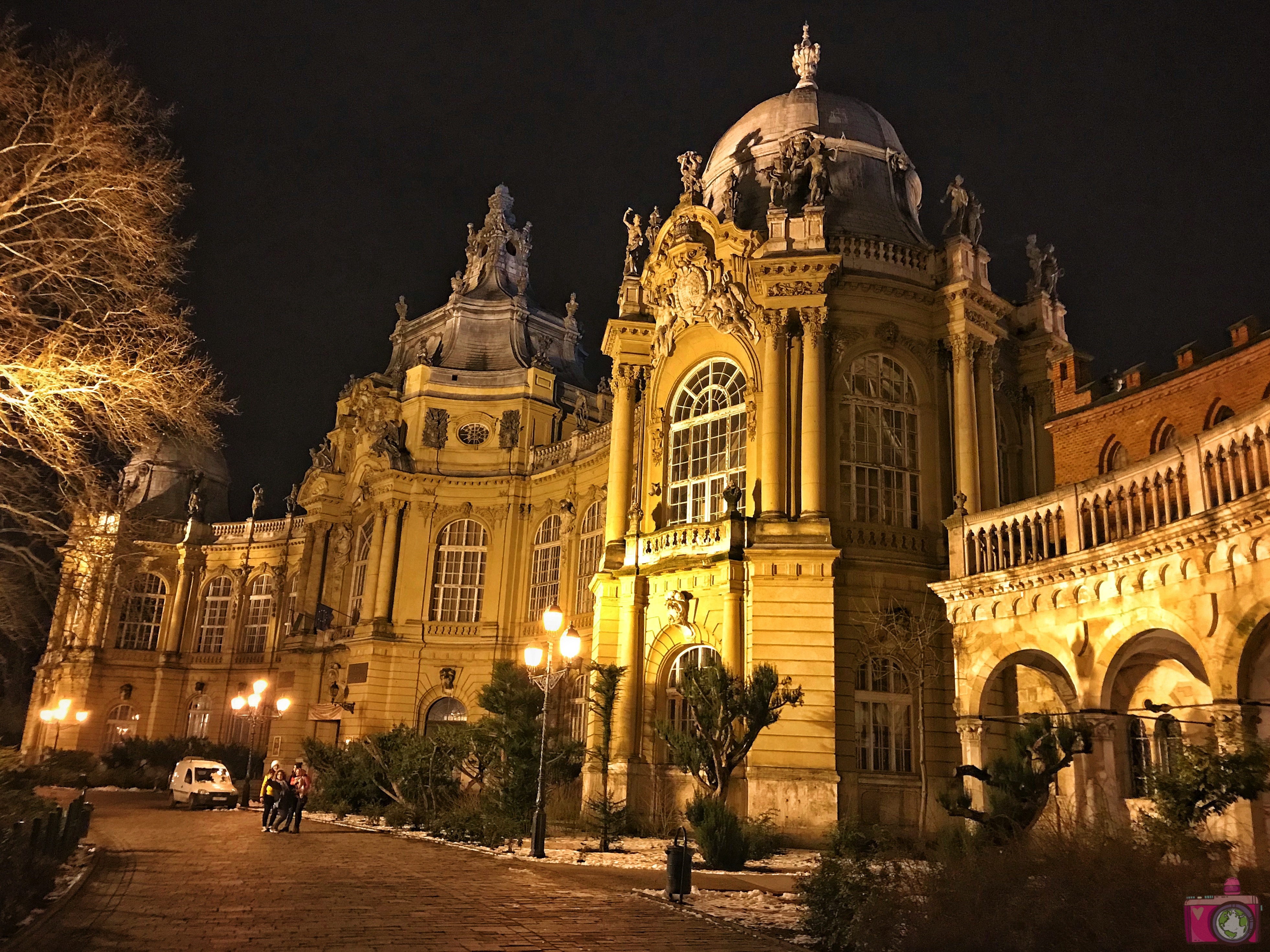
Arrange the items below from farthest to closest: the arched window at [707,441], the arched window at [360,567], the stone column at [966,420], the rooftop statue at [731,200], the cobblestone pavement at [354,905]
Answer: the arched window at [360,567] → the rooftop statue at [731,200] → the arched window at [707,441] → the stone column at [966,420] → the cobblestone pavement at [354,905]

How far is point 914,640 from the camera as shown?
2491cm

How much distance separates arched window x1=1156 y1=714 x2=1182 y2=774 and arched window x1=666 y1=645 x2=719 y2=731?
11378 millimetres

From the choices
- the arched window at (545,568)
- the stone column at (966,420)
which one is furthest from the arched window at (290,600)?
the stone column at (966,420)

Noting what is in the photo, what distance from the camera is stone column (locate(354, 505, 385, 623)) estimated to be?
4216cm

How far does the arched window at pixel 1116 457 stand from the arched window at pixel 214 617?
4713 cm

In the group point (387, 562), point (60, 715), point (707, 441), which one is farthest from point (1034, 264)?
point (60, 715)

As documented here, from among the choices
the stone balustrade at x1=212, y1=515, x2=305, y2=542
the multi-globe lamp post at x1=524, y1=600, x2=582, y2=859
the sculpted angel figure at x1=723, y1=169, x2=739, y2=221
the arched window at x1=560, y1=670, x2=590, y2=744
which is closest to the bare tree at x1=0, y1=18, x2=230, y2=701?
the multi-globe lamp post at x1=524, y1=600, x2=582, y2=859

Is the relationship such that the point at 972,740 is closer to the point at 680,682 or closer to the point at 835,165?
the point at 680,682

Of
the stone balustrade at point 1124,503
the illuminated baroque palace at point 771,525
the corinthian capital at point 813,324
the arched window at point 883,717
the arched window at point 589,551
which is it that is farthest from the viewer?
the arched window at point 589,551

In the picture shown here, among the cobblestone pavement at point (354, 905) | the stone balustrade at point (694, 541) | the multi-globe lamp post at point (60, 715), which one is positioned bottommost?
the cobblestone pavement at point (354, 905)

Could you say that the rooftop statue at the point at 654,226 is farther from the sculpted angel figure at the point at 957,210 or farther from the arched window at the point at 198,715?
the arched window at the point at 198,715

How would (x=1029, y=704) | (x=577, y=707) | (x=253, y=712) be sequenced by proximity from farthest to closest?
1. (x=253, y=712)
2. (x=577, y=707)
3. (x=1029, y=704)

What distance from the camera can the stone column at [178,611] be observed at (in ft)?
182

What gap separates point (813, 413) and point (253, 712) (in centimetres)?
3315
